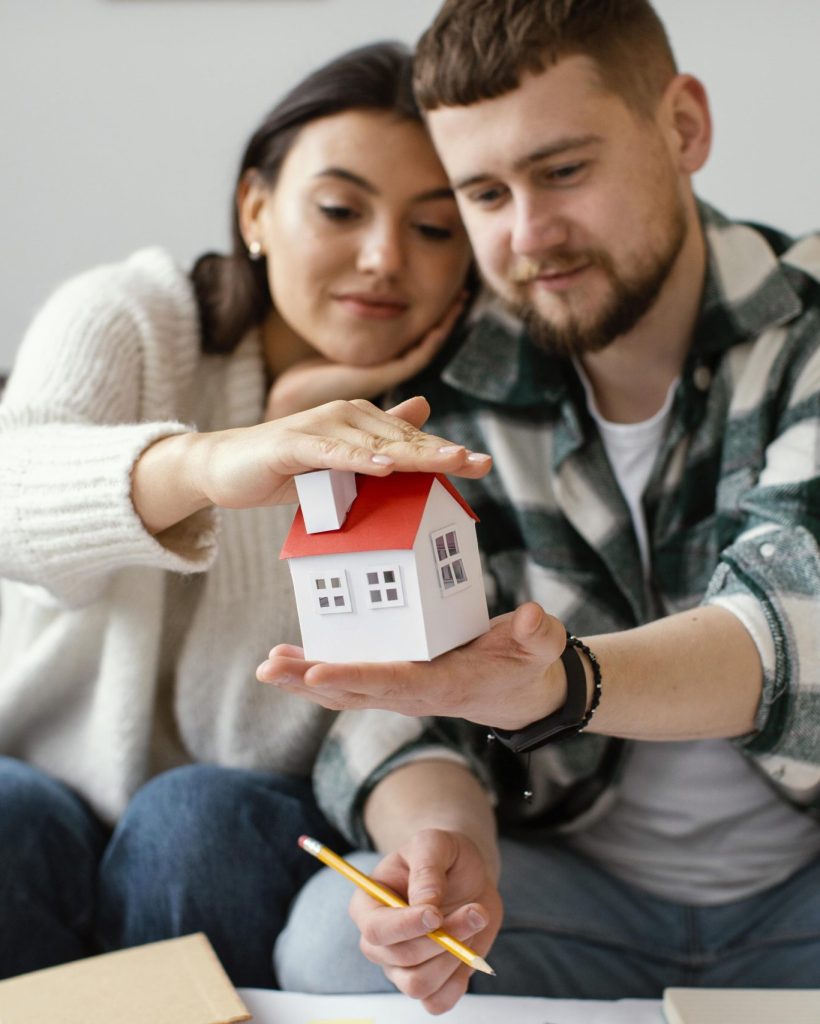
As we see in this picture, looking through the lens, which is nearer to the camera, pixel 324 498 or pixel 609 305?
pixel 324 498

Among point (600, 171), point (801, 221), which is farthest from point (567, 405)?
point (801, 221)

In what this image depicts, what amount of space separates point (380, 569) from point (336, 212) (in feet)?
2.29

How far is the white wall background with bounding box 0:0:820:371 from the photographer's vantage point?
1.85m

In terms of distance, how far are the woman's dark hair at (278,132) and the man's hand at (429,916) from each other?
2.39 feet

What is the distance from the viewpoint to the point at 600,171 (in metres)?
1.22

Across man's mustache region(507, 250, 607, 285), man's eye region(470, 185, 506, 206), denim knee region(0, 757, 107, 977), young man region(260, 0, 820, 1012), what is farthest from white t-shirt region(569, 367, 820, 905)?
denim knee region(0, 757, 107, 977)

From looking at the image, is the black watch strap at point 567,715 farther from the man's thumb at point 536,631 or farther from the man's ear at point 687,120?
the man's ear at point 687,120

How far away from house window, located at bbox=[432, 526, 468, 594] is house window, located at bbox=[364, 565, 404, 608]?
35 mm

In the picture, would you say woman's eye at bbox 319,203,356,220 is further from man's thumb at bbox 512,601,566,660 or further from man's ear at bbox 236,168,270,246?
man's thumb at bbox 512,601,566,660

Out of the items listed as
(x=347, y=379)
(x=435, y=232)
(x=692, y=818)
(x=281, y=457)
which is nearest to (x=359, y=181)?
(x=435, y=232)

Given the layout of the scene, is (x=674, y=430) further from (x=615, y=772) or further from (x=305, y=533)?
(x=305, y=533)

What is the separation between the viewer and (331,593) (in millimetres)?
807

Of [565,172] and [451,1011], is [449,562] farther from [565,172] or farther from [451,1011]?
[565,172]

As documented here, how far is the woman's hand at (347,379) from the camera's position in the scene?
4.52 ft
